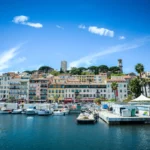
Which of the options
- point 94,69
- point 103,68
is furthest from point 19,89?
point 103,68

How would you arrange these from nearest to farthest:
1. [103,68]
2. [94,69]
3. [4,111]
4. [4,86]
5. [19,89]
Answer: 1. [4,111]
2. [19,89]
3. [4,86]
4. [103,68]
5. [94,69]

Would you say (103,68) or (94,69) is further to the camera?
(94,69)

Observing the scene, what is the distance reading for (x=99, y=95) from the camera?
105 meters

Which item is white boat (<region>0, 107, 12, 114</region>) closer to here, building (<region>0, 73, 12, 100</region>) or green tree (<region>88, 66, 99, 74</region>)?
building (<region>0, 73, 12, 100</region>)

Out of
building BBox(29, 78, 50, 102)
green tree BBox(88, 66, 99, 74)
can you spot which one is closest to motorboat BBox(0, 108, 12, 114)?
building BBox(29, 78, 50, 102)

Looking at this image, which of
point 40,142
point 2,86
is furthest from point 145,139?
point 2,86

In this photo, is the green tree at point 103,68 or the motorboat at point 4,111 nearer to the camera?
the motorboat at point 4,111

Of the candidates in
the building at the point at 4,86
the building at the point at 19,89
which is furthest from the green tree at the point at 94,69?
the building at the point at 4,86

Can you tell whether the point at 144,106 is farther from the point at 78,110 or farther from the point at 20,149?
the point at 78,110

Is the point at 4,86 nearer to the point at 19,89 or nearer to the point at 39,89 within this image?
the point at 19,89

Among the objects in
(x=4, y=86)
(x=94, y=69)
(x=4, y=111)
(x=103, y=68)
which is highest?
(x=103, y=68)

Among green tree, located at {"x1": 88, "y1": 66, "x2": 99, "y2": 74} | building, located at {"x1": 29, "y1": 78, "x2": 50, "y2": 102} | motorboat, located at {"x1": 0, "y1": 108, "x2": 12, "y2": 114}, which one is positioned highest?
green tree, located at {"x1": 88, "y1": 66, "x2": 99, "y2": 74}

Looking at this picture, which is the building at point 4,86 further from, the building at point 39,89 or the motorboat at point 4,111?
the motorboat at point 4,111

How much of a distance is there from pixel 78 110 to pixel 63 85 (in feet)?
69.5
